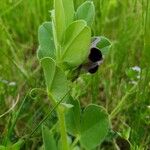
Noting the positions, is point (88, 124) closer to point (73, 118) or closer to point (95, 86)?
point (73, 118)

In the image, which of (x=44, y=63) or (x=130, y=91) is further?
(x=130, y=91)

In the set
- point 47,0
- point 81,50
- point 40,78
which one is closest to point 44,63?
point 81,50

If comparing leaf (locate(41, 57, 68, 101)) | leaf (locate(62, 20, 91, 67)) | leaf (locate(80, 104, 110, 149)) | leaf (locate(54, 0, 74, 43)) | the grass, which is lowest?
the grass

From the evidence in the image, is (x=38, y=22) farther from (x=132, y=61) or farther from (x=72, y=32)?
(x=72, y=32)

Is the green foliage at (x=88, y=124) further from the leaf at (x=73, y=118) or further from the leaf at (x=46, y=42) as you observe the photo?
the leaf at (x=46, y=42)

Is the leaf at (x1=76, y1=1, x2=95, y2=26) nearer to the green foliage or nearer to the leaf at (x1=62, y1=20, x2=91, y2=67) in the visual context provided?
the leaf at (x1=62, y1=20, x2=91, y2=67)

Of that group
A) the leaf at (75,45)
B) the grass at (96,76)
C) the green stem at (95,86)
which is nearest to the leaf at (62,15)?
the leaf at (75,45)

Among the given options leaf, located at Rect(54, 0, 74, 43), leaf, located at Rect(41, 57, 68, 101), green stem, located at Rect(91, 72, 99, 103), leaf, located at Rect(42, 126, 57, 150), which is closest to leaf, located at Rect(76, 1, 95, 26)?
leaf, located at Rect(54, 0, 74, 43)
